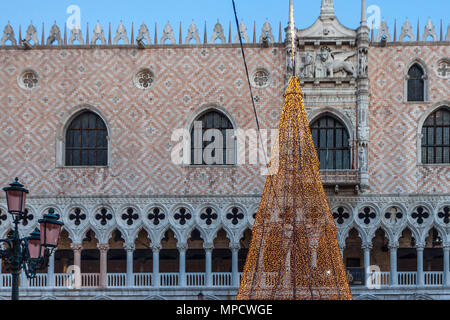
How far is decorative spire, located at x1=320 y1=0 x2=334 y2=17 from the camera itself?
62.7ft

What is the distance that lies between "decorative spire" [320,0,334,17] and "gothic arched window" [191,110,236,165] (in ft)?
10.1

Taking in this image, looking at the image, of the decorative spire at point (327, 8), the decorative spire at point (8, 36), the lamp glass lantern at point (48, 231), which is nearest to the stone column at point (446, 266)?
the decorative spire at point (327, 8)

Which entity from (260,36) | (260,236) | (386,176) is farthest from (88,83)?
(260,236)

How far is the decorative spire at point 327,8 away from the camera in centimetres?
1912

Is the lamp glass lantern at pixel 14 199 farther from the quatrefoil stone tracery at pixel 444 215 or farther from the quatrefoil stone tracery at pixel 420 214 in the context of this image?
the quatrefoil stone tracery at pixel 444 215

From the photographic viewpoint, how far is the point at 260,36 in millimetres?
19125

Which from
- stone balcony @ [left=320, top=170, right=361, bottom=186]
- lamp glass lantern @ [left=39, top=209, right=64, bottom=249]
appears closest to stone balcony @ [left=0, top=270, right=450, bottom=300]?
stone balcony @ [left=320, top=170, right=361, bottom=186]

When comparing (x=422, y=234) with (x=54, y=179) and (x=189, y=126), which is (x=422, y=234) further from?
(x=54, y=179)

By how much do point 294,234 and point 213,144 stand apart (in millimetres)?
6856

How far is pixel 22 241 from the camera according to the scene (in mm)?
9305

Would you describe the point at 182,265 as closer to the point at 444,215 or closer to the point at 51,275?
the point at 51,275

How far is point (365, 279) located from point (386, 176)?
86.1 inches
